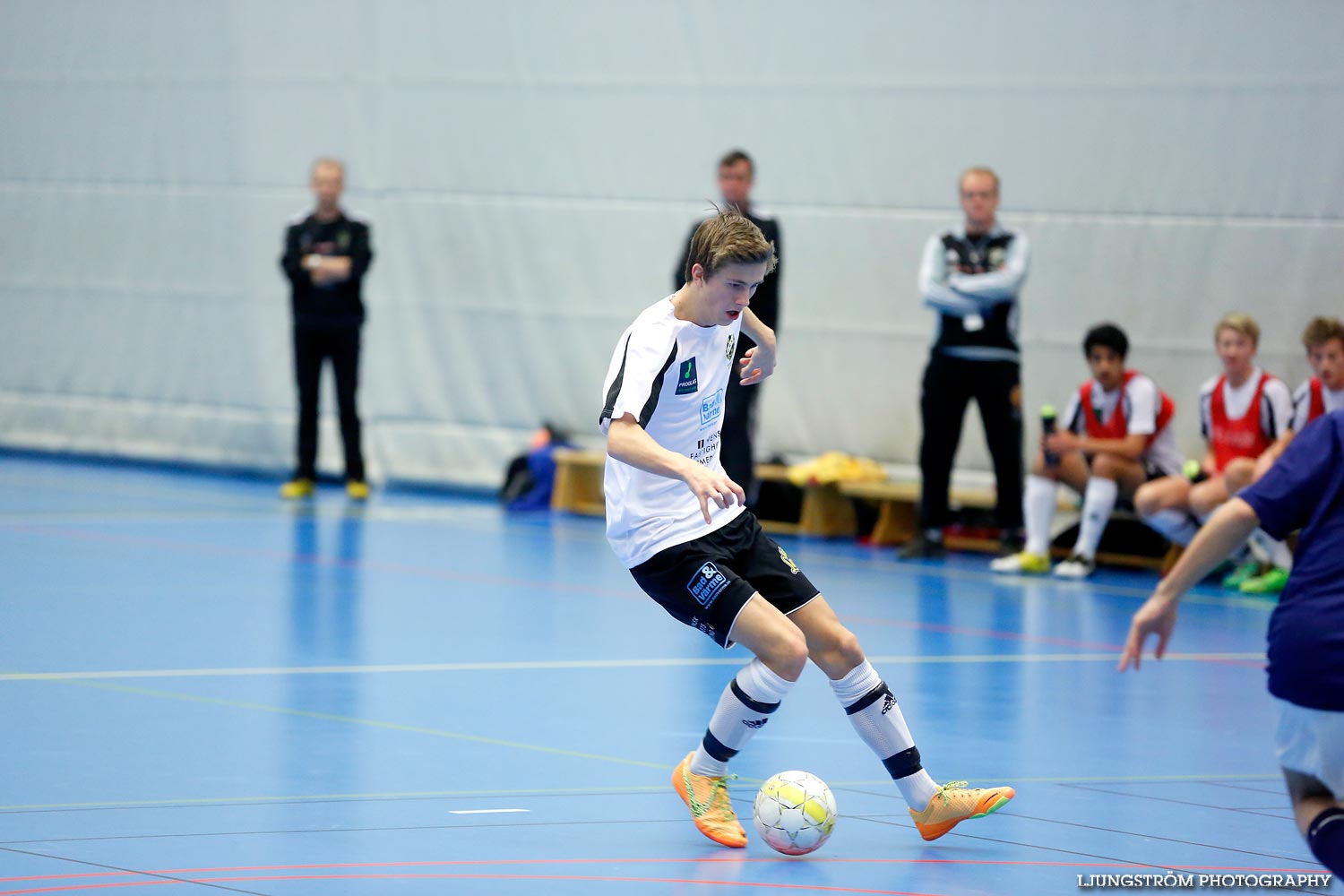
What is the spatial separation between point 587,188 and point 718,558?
10.0 m

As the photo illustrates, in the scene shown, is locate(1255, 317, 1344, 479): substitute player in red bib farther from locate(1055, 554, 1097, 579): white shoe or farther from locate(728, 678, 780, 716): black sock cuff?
locate(728, 678, 780, 716): black sock cuff

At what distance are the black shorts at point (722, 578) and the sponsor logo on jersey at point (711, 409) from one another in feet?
0.98

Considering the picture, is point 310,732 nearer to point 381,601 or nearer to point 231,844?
point 231,844

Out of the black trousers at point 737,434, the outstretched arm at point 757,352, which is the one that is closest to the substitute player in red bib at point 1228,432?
the black trousers at point 737,434

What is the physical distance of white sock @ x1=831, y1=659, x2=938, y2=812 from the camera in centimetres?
535

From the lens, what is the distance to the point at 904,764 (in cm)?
537

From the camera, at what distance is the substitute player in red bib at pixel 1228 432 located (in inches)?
A: 429

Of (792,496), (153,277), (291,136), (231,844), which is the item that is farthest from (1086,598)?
(153,277)

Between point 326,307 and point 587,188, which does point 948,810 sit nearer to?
point 326,307

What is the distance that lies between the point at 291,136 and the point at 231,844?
12.2 m

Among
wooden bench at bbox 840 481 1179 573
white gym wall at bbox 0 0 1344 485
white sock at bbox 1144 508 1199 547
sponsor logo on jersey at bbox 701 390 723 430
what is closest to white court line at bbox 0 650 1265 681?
white sock at bbox 1144 508 1199 547

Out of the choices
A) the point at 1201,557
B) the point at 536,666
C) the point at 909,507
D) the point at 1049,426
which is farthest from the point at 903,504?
the point at 1201,557

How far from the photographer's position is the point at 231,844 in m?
5.02

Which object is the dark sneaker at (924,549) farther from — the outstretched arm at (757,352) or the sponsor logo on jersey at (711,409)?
the sponsor logo on jersey at (711,409)
